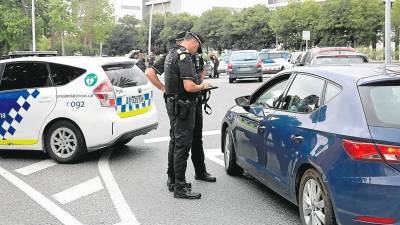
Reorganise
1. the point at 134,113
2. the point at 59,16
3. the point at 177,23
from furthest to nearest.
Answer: the point at 177,23 < the point at 59,16 < the point at 134,113

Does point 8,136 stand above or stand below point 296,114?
below

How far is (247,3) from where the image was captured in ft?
420

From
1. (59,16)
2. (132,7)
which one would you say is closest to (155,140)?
(59,16)

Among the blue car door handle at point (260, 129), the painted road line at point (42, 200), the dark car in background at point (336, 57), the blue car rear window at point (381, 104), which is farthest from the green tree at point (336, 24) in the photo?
the blue car rear window at point (381, 104)

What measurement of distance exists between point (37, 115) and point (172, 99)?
9.41ft

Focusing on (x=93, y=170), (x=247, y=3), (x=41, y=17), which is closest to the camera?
(x=93, y=170)

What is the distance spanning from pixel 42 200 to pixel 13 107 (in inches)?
100

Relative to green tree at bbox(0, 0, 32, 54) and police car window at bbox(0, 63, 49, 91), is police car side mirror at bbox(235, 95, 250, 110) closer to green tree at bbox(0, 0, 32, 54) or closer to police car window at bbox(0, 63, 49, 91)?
police car window at bbox(0, 63, 49, 91)

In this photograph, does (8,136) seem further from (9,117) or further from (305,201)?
(305,201)

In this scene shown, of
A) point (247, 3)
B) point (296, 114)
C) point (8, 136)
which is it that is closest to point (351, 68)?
point (296, 114)

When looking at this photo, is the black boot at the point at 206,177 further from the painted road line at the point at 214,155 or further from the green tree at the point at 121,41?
the green tree at the point at 121,41

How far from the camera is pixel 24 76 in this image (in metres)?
8.38

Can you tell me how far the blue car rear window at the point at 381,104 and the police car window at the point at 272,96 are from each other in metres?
1.46

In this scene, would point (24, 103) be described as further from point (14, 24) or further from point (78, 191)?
point (14, 24)
